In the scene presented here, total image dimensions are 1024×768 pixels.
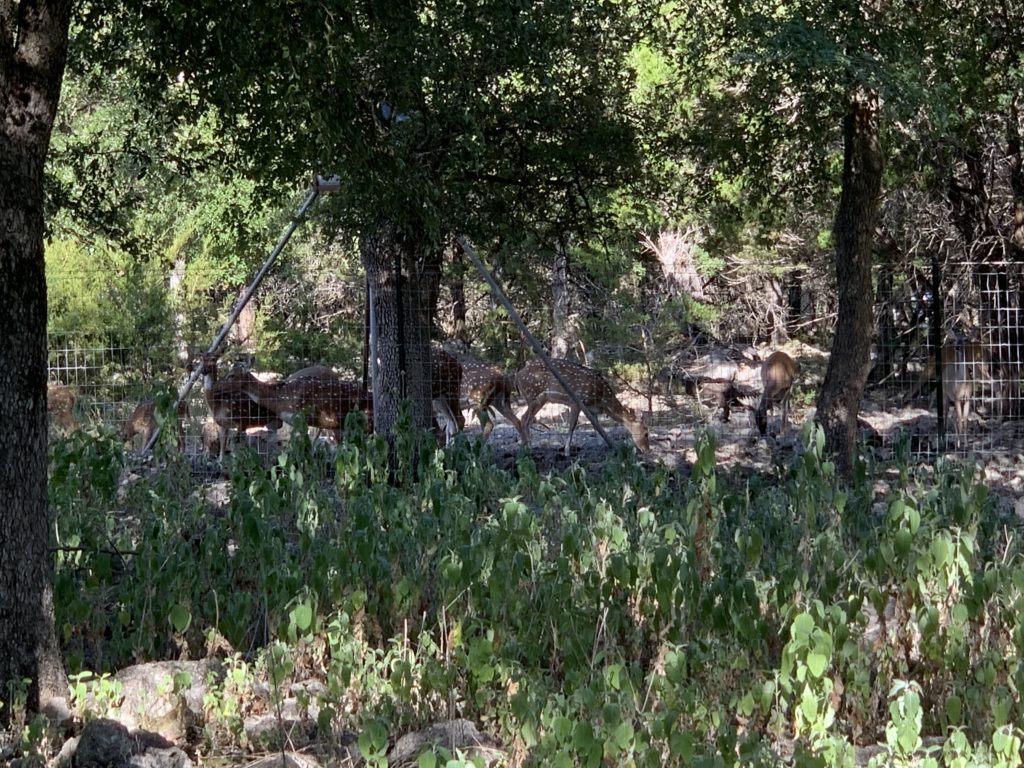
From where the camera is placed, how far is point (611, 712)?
152 inches

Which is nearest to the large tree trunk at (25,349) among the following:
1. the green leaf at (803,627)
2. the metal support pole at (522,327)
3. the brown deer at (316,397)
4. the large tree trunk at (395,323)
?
the green leaf at (803,627)

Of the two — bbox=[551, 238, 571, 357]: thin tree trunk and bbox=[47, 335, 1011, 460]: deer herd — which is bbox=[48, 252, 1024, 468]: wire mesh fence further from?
bbox=[551, 238, 571, 357]: thin tree trunk

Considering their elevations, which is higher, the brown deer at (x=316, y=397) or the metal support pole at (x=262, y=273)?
the metal support pole at (x=262, y=273)

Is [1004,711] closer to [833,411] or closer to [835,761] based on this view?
[835,761]

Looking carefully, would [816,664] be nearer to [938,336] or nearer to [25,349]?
[25,349]

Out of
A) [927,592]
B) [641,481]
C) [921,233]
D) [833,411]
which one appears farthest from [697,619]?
[921,233]

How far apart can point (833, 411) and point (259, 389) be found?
5.16 metres

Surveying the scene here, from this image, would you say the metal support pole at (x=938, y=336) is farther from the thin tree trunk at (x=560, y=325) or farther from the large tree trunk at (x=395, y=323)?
the thin tree trunk at (x=560, y=325)

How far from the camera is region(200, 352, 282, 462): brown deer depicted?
508 inches

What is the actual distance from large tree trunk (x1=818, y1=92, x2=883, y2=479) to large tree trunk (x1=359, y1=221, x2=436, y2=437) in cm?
338

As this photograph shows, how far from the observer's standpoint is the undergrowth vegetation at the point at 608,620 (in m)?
4.38

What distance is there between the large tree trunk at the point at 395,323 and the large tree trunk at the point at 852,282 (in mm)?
3383

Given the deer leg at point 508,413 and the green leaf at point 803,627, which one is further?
the deer leg at point 508,413

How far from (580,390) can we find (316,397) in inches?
96.7
